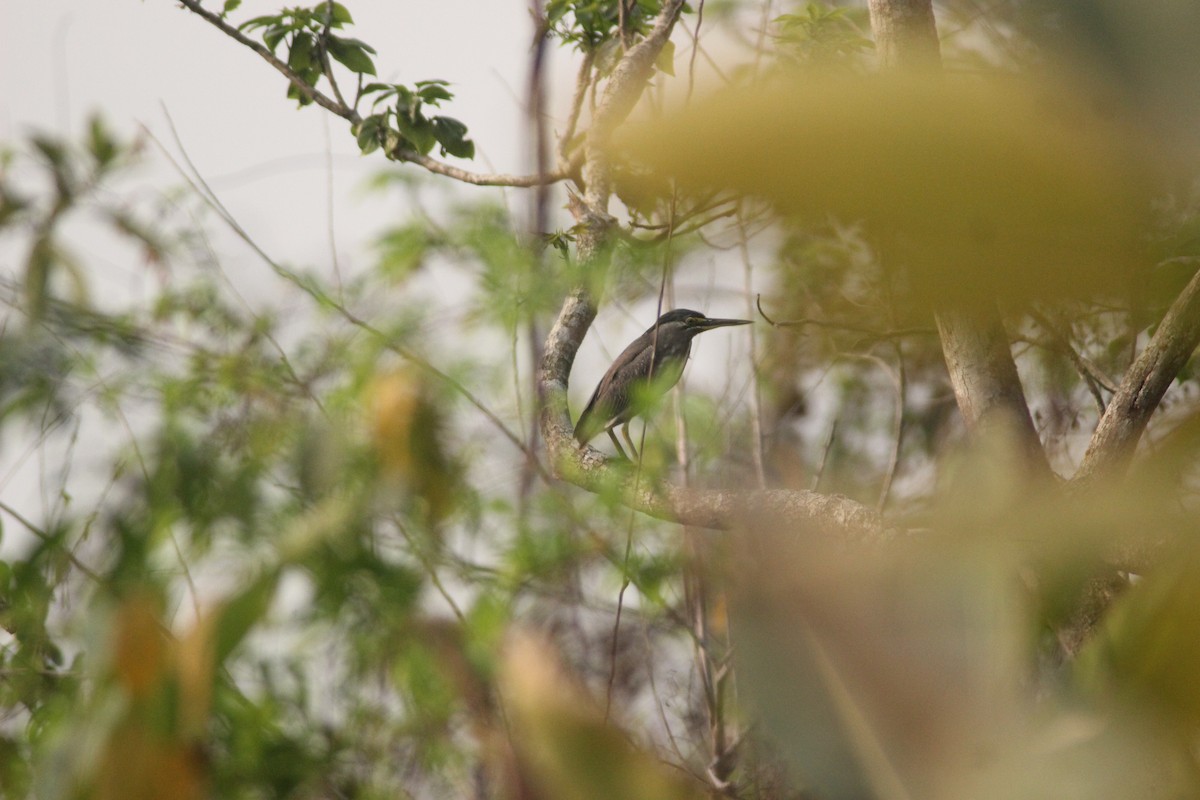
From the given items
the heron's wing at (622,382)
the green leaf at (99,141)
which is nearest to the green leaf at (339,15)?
the green leaf at (99,141)

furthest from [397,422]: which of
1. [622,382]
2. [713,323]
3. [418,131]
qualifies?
[713,323]

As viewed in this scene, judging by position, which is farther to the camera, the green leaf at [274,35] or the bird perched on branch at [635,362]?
the bird perched on branch at [635,362]

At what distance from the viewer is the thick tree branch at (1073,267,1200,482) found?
148 centimetres

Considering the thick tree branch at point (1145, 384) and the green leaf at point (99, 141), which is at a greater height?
the green leaf at point (99, 141)

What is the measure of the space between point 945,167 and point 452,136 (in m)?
2.06

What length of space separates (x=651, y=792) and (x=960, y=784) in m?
0.09

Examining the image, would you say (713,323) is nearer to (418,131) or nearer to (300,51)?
(418,131)

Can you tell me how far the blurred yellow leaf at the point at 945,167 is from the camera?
0.26 metres

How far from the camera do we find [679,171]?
0.26m

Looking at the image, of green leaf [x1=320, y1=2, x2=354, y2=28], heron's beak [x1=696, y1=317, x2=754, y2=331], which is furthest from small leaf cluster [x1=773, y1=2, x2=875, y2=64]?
heron's beak [x1=696, y1=317, x2=754, y2=331]

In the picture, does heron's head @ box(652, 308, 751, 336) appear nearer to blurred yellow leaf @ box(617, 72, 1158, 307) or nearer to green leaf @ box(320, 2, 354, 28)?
green leaf @ box(320, 2, 354, 28)

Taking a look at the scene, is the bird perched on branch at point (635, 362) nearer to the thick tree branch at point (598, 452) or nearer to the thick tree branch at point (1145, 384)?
the thick tree branch at point (598, 452)

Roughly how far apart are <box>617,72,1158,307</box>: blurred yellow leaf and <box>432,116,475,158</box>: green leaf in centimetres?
202

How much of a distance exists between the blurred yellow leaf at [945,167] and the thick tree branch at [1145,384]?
1300 millimetres
